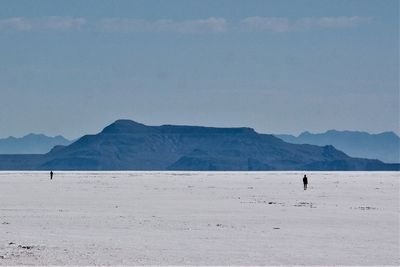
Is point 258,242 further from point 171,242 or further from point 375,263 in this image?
point 375,263

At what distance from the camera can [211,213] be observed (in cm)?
3406

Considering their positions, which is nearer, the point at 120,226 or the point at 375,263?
the point at 375,263

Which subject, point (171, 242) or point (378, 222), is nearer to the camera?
point (171, 242)

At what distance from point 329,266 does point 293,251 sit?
272 centimetres

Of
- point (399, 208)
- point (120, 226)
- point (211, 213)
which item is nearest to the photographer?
point (120, 226)

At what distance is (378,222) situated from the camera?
2988cm

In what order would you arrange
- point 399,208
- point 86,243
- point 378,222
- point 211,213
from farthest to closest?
point 399,208 < point 211,213 < point 378,222 < point 86,243

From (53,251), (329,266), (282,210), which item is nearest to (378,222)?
(282,210)

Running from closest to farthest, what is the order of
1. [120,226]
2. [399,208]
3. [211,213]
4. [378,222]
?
[120,226] → [378,222] → [211,213] → [399,208]

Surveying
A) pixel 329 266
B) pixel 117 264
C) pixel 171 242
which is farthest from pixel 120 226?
pixel 329 266

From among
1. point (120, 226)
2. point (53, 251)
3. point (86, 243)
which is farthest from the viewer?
point (120, 226)

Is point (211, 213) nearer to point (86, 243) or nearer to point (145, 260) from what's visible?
point (86, 243)

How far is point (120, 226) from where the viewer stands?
27.6 metres

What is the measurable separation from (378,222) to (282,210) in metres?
6.91
